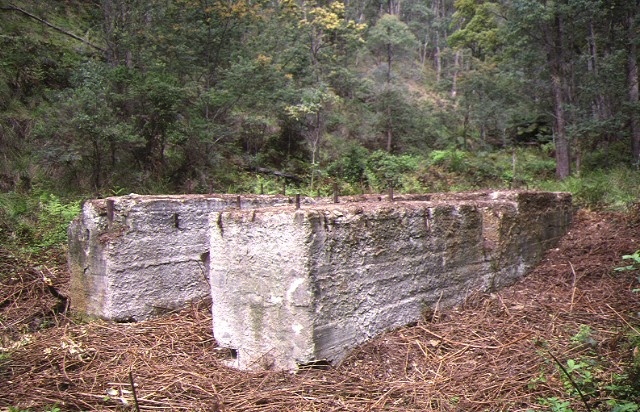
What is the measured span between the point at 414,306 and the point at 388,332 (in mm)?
390

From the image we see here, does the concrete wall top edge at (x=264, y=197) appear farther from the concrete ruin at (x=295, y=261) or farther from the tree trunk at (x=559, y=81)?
the tree trunk at (x=559, y=81)

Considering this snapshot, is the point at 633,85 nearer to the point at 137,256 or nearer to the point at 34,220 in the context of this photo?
the point at 137,256

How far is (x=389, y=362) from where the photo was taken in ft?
10.8

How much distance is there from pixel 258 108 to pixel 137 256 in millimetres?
10131

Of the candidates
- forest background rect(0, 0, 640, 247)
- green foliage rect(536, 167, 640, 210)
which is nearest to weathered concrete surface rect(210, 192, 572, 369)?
forest background rect(0, 0, 640, 247)

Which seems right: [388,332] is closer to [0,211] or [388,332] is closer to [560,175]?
[0,211]

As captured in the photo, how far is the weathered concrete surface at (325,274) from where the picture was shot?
3107 mm

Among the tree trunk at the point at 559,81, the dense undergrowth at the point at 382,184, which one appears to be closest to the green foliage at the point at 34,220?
the dense undergrowth at the point at 382,184

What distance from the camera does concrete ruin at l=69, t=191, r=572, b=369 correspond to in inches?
124

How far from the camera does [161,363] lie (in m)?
3.52

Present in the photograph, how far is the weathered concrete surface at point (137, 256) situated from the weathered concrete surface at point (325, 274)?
51.0 inches

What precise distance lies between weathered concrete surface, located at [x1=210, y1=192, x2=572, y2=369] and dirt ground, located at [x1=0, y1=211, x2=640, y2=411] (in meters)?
0.17

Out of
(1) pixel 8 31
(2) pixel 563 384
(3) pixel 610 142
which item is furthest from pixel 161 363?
(3) pixel 610 142

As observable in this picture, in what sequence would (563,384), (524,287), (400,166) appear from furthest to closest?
1. (400,166)
2. (524,287)
3. (563,384)
